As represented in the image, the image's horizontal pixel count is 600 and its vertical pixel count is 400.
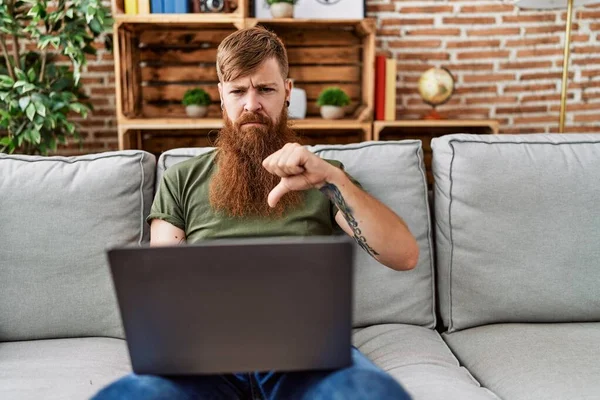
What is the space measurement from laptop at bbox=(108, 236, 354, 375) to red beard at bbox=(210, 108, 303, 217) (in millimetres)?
576

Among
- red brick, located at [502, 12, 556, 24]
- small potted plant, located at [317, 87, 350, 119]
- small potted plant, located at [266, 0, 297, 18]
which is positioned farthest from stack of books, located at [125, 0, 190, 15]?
red brick, located at [502, 12, 556, 24]

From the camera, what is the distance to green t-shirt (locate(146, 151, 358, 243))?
1323mm

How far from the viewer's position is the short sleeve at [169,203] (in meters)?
1.38

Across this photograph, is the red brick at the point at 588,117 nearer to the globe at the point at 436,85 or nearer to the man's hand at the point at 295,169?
the globe at the point at 436,85

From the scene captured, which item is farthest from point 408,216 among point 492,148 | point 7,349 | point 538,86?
point 538,86

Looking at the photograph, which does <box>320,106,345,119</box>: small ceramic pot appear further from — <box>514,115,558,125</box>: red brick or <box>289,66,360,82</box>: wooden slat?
<box>514,115,558,125</box>: red brick

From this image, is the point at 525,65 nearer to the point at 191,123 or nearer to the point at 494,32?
the point at 494,32

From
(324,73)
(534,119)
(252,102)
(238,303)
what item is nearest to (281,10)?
(324,73)

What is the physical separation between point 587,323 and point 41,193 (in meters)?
1.54

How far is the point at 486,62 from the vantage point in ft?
9.64

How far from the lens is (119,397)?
872 millimetres

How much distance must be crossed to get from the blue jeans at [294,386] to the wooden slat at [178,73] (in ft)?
7.07

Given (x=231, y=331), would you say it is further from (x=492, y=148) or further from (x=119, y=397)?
(x=492, y=148)

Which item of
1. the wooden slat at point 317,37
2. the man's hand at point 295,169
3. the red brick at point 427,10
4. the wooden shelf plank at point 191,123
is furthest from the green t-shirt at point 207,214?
the red brick at point 427,10
